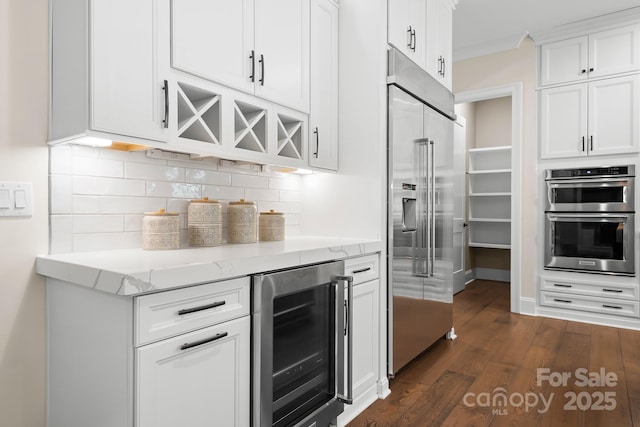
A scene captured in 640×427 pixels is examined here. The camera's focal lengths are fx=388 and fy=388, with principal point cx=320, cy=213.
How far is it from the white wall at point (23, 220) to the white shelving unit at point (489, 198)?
5425 millimetres

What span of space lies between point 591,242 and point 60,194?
14.2ft

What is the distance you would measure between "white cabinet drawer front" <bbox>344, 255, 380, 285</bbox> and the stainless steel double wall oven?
2.65 metres

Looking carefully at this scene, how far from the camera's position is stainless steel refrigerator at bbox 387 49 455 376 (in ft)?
8.04

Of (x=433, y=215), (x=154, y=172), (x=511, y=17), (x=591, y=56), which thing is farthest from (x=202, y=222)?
(x=591, y=56)

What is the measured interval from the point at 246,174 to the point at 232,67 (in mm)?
681

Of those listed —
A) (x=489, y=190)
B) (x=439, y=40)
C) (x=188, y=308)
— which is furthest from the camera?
(x=489, y=190)

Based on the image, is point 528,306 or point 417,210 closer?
point 417,210

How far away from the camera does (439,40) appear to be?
3.17 m

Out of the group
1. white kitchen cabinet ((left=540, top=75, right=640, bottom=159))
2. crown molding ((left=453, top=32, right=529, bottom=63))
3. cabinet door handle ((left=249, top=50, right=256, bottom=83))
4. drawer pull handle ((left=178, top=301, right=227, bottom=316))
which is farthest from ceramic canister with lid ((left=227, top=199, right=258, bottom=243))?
crown molding ((left=453, top=32, right=529, bottom=63))

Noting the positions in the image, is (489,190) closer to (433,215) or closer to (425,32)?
(433,215)

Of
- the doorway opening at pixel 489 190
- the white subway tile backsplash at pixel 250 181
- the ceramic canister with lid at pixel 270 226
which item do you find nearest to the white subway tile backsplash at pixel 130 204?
the white subway tile backsplash at pixel 250 181

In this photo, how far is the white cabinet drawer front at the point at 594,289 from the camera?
367 centimetres

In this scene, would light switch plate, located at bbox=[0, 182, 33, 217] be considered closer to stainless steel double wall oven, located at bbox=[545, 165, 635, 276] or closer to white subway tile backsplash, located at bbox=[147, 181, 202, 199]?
white subway tile backsplash, located at bbox=[147, 181, 202, 199]

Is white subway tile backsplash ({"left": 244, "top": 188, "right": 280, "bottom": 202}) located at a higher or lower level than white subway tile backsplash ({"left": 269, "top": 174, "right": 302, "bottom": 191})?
lower
